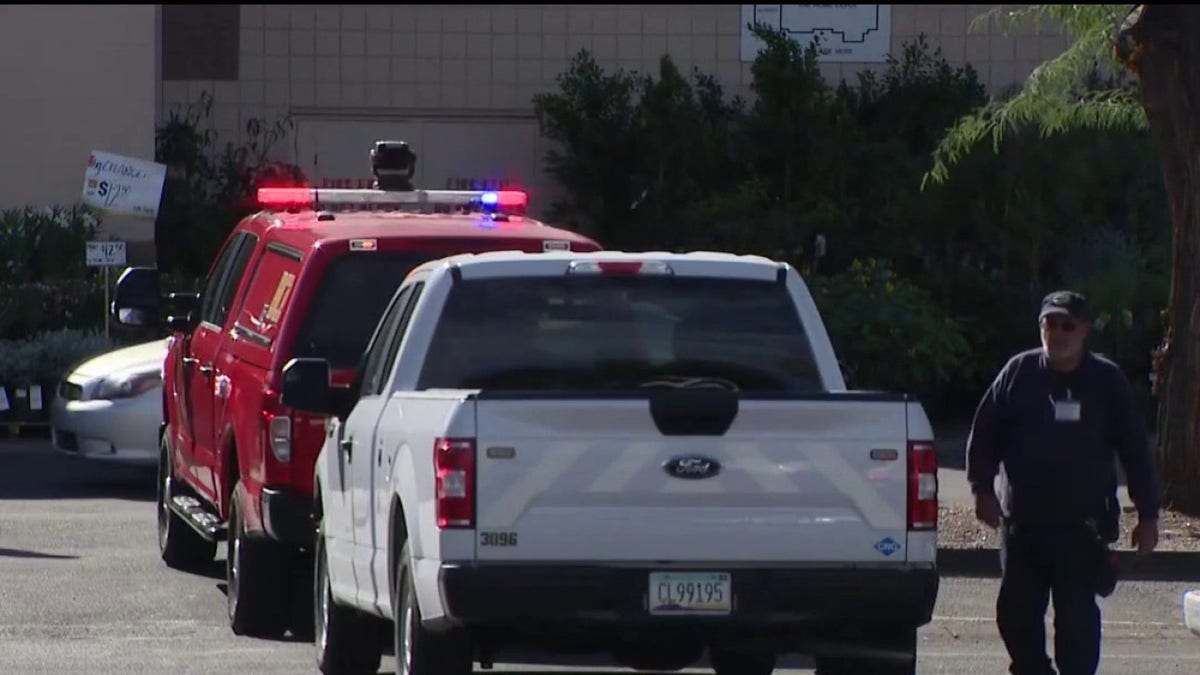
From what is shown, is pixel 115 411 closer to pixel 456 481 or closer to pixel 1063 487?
pixel 1063 487

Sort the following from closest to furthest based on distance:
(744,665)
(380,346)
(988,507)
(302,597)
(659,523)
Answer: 1. (659,523)
2. (988,507)
3. (380,346)
4. (744,665)
5. (302,597)

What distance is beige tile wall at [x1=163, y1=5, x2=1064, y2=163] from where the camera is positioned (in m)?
24.5

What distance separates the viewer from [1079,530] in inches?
336

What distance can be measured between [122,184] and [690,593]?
563 inches

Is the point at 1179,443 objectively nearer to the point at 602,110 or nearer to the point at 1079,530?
the point at 1079,530

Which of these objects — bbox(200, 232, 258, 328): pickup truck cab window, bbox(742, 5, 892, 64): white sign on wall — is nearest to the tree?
bbox(200, 232, 258, 328): pickup truck cab window

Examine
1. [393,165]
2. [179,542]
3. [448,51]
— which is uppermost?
[448,51]

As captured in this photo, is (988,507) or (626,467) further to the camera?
(988,507)

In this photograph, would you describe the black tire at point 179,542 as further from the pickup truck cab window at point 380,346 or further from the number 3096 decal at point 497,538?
the number 3096 decal at point 497,538

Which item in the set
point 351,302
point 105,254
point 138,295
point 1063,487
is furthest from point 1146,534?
point 105,254

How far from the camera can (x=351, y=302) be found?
10289 mm

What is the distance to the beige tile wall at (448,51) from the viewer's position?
965 inches

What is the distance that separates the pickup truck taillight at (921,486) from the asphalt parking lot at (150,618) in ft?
8.09

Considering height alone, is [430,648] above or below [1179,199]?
below
